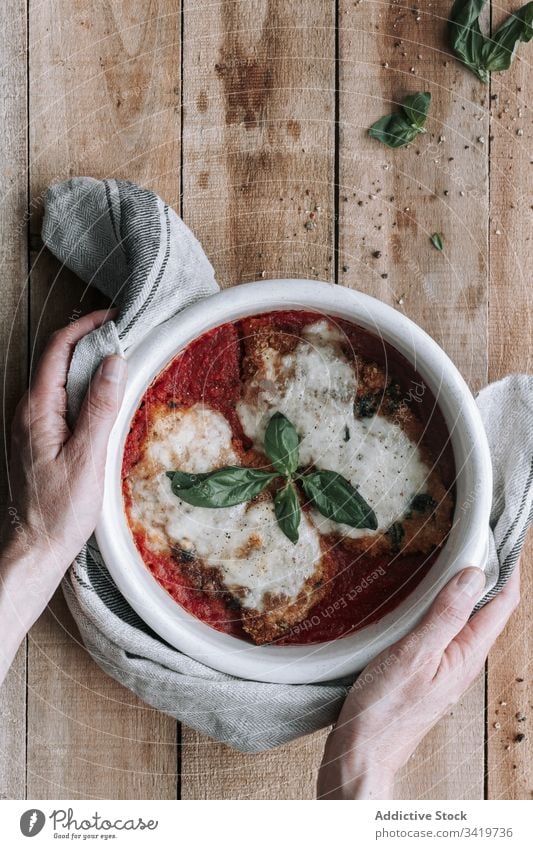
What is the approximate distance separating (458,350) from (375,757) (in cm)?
38

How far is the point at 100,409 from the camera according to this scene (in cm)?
63

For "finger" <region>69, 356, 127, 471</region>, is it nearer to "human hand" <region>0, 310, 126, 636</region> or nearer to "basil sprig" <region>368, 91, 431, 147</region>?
"human hand" <region>0, 310, 126, 636</region>

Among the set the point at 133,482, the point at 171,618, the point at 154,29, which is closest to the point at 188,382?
the point at 133,482

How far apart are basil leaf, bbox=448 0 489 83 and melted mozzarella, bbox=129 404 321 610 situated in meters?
0.42

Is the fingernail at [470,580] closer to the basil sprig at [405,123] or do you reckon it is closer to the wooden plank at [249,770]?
the wooden plank at [249,770]

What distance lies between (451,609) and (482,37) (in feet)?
1.75

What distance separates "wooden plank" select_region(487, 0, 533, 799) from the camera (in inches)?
28.2

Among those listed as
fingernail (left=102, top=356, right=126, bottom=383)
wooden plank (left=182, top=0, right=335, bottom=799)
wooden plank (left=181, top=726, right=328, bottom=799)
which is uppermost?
wooden plank (left=182, top=0, right=335, bottom=799)

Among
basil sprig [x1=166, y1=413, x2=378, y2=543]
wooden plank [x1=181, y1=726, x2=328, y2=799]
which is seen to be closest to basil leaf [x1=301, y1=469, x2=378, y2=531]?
basil sprig [x1=166, y1=413, x2=378, y2=543]

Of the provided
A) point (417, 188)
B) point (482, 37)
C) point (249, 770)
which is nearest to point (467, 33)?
point (482, 37)

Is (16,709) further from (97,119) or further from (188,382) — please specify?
(97,119)

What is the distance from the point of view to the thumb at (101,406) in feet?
2.05

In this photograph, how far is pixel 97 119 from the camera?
0.72 m

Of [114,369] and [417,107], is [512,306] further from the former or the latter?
[114,369]
